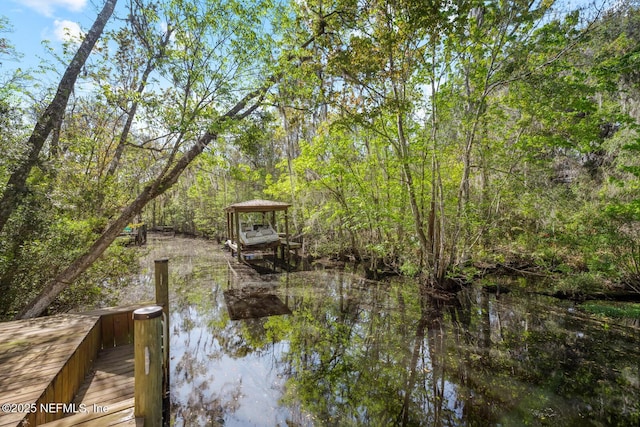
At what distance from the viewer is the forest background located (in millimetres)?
5191

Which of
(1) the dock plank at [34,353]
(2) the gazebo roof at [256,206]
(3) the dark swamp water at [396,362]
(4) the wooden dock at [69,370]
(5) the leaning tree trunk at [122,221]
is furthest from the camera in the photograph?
(2) the gazebo roof at [256,206]

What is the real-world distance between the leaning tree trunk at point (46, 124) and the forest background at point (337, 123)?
24mm

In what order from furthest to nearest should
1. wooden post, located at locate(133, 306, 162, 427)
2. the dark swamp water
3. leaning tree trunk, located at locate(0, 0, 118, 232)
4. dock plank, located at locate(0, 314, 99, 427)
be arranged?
leaning tree trunk, located at locate(0, 0, 118, 232) < the dark swamp water < dock plank, located at locate(0, 314, 99, 427) < wooden post, located at locate(133, 306, 162, 427)

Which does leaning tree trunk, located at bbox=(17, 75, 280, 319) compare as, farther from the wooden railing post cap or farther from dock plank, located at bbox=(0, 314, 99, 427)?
the wooden railing post cap

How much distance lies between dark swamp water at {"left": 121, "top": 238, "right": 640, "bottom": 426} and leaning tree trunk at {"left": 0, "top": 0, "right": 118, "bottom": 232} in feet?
11.7

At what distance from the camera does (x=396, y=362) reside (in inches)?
179

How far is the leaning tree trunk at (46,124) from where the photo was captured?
4.50 m

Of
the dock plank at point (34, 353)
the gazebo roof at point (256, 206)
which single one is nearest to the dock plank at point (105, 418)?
the dock plank at point (34, 353)

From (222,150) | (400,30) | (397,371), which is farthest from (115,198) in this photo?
(400,30)

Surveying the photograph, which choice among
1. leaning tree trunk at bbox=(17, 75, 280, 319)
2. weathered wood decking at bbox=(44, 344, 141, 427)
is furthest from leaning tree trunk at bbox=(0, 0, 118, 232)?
weathered wood decking at bbox=(44, 344, 141, 427)

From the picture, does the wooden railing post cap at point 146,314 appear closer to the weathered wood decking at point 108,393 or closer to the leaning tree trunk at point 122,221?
the weathered wood decking at point 108,393

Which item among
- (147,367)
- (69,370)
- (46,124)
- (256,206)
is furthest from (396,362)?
(256,206)

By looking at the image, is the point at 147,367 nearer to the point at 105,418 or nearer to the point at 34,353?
the point at 105,418

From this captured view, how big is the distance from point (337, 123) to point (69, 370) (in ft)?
23.7
